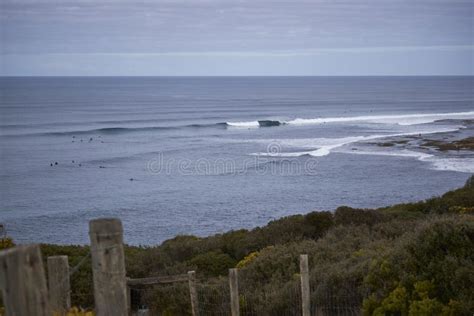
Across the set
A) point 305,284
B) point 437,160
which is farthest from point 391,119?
point 305,284

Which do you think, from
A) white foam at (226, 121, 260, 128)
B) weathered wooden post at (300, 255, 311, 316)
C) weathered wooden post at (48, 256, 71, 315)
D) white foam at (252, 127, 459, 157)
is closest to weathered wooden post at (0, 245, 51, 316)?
weathered wooden post at (48, 256, 71, 315)

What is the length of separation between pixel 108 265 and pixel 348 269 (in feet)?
23.4

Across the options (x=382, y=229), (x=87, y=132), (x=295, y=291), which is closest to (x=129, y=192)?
(x=382, y=229)

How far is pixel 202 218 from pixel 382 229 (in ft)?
67.0

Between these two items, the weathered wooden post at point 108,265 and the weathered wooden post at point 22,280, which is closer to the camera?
the weathered wooden post at point 22,280

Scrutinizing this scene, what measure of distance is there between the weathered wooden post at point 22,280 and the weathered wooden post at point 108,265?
1.59ft

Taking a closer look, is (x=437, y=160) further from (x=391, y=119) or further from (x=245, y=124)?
(x=391, y=119)

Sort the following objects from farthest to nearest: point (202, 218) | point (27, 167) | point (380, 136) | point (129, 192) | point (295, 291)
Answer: point (380, 136), point (27, 167), point (129, 192), point (202, 218), point (295, 291)

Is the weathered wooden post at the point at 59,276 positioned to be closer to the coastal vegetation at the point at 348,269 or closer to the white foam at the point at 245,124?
the coastal vegetation at the point at 348,269

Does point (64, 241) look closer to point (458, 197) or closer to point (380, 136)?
point (458, 197)

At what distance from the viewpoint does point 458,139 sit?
65188mm

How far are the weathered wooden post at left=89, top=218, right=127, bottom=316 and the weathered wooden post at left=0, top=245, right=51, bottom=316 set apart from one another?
485mm

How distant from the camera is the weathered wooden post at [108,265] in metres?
4.52

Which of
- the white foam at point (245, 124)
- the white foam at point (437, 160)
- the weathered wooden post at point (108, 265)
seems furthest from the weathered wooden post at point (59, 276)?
the white foam at point (245, 124)
